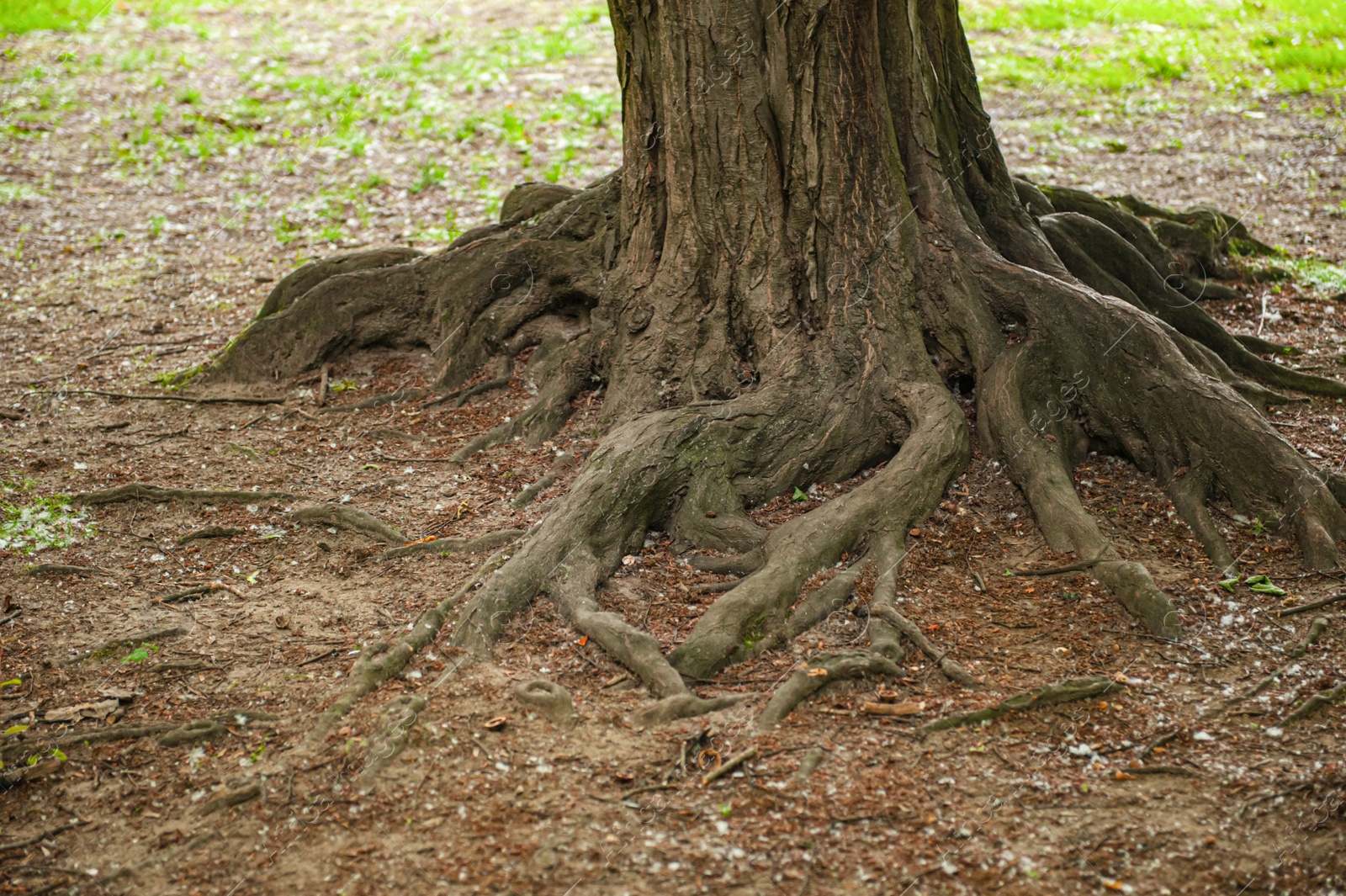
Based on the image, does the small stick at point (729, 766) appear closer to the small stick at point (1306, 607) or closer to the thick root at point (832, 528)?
the thick root at point (832, 528)

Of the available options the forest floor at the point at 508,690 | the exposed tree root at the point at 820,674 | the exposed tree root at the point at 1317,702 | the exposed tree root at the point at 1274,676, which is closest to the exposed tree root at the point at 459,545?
the forest floor at the point at 508,690

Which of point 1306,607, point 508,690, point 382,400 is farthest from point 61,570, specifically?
point 1306,607

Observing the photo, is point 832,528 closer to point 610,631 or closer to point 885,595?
point 885,595

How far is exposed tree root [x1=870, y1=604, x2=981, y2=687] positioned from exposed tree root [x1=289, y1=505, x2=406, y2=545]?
8.07 feet

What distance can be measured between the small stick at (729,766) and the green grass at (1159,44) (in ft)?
39.0

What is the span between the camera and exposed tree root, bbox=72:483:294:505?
5.50m

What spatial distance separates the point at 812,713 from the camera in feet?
12.1

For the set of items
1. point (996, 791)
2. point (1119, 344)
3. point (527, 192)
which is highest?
point (527, 192)

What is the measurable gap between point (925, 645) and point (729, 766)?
1.05 metres

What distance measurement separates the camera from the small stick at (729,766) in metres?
3.38

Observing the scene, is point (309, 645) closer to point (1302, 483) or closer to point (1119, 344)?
point (1119, 344)

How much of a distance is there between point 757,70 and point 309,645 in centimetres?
353

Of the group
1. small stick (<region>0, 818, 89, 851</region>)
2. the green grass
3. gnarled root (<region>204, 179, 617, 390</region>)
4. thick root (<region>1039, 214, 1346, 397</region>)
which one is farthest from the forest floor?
the green grass

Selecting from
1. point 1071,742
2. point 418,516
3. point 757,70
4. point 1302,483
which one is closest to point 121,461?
point 418,516
